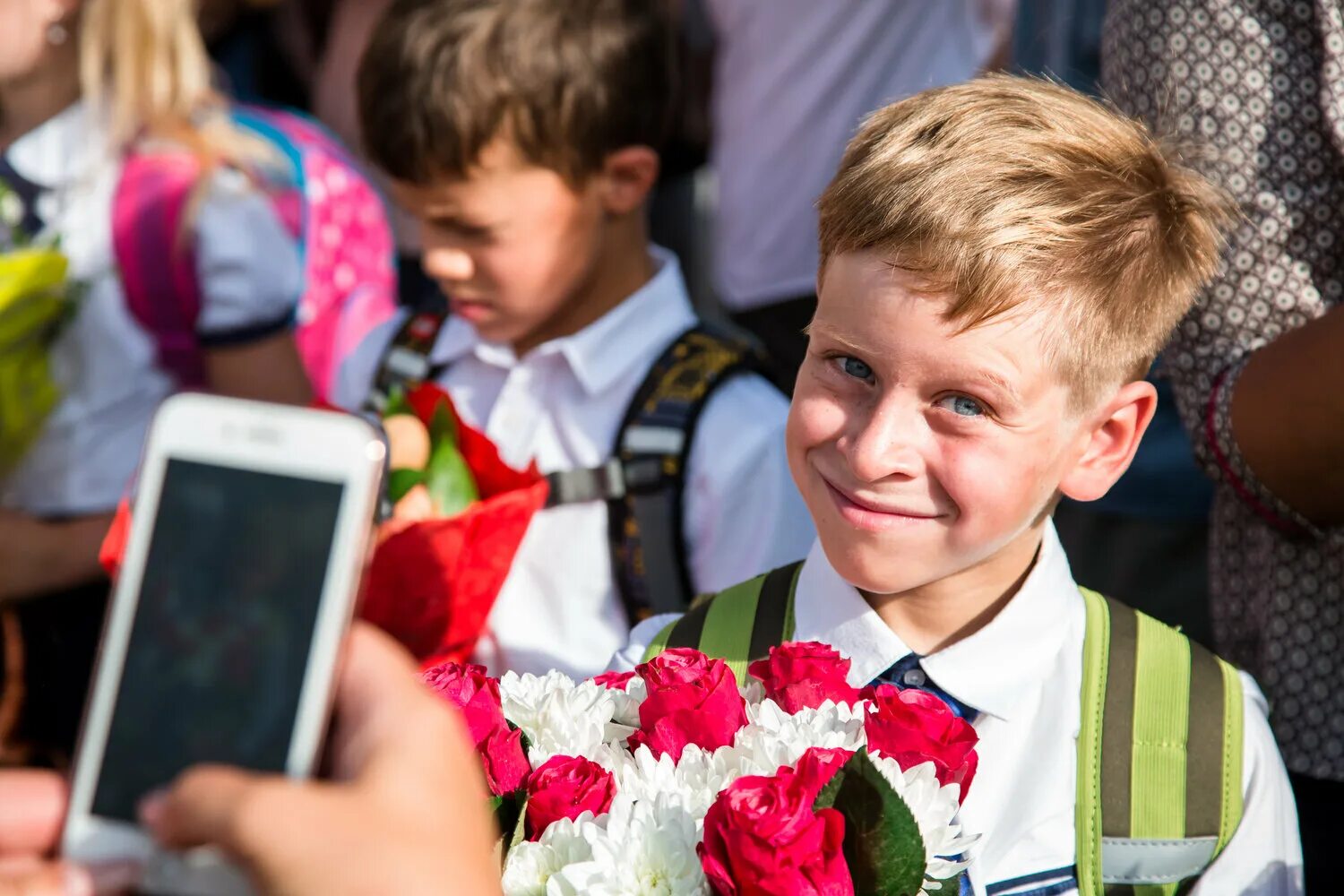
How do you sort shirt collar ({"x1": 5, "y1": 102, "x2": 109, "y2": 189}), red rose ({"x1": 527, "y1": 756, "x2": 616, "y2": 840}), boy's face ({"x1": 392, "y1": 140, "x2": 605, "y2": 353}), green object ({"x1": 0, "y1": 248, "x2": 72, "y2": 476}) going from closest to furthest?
red rose ({"x1": 527, "y1": 756, "x2": 616, "y2": 840})
green object ({"x1": 0, "y1": 248, "x2": 72, "y2": 476})
boy's face ({"x1": 392, "y1": 140, "x2": 605, "y2": 353})
shirt collar ({"x1": 5, "y1": 102, "x2": 109, "y2": 189})

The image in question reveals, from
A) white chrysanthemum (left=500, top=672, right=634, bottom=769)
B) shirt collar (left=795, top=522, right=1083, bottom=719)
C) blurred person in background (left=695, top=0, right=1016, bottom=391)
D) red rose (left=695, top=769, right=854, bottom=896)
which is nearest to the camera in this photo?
red rose (left=695, top=769, right=854, bottom=896)

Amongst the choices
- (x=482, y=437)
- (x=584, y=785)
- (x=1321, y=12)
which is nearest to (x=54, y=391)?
(x=482, y=437)

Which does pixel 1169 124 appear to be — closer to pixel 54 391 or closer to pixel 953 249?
pixel 953 249

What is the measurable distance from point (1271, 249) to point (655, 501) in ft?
3.43

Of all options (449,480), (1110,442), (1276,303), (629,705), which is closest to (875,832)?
(629,705)

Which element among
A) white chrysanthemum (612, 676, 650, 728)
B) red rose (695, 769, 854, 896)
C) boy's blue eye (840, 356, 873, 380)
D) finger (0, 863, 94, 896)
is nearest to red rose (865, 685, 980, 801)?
red rose (695, 769, 854, 896)

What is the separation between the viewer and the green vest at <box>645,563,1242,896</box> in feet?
5.06

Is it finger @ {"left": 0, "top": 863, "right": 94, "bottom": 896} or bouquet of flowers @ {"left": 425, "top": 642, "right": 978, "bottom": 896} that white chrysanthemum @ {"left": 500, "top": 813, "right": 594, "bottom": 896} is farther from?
finger @ {"left": 0, "top": 863, "right": 94, "bottom": 896}

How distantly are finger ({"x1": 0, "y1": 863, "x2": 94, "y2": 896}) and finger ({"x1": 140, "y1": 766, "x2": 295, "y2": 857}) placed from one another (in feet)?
0.21

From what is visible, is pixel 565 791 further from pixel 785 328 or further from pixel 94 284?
pixel 785 328

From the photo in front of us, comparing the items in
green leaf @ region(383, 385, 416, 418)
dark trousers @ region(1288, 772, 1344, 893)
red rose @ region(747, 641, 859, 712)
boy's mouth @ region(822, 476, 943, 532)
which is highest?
boy's mouth @ region(822, 476, 943, 532)

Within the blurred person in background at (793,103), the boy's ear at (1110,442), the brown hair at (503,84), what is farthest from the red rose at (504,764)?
the blurred person in background at (793,103)

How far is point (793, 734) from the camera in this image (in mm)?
1232

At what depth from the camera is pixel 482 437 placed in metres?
2.16
